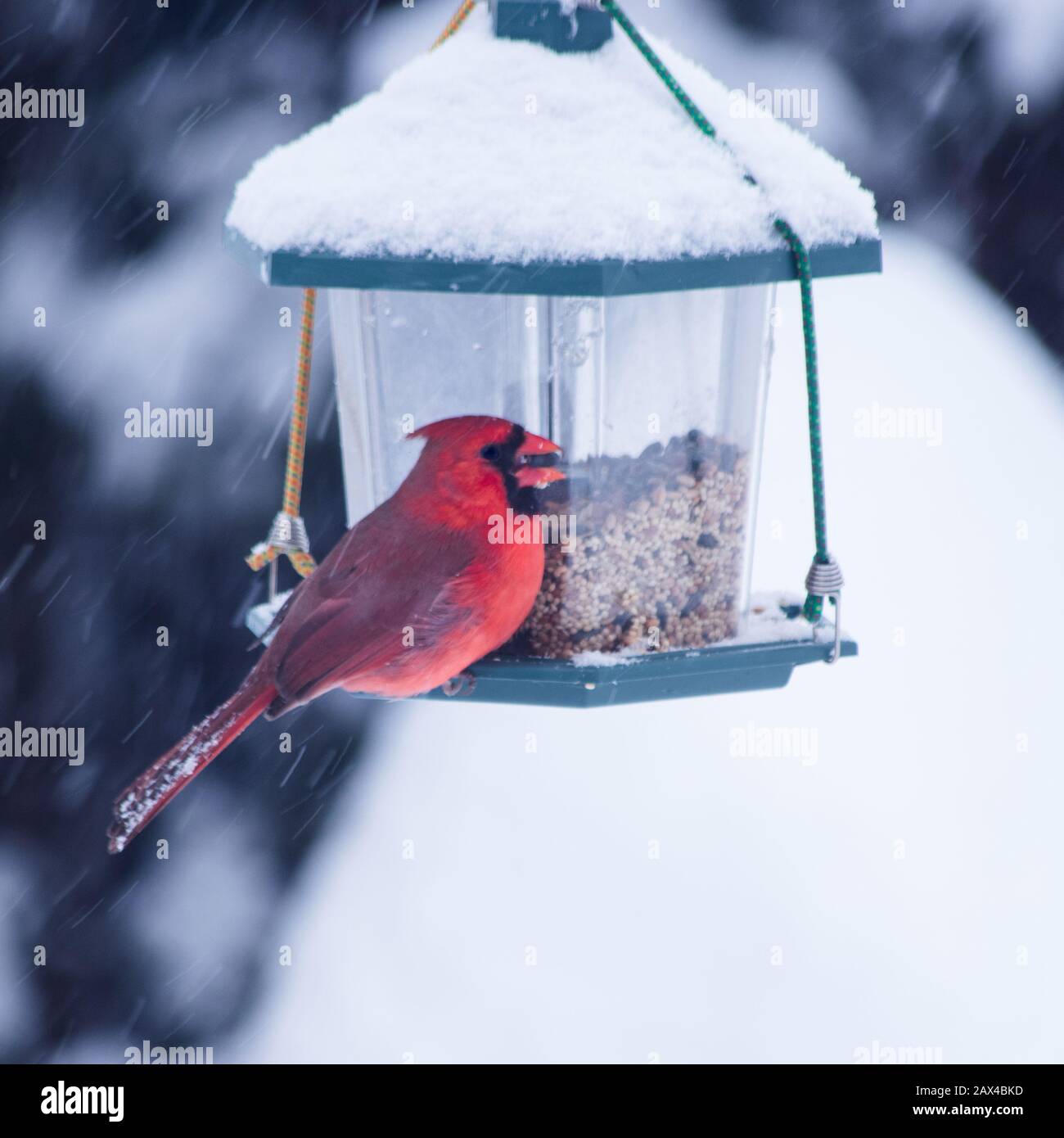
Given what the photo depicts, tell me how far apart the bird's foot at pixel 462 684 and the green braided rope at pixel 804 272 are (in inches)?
A: 20.9

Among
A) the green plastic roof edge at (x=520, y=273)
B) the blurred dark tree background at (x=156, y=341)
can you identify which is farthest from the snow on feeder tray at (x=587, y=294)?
the blurred dark tree background at (x=156, y=341)

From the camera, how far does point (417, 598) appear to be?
2332mm

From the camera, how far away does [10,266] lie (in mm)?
3283

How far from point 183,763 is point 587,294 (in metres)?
0.93

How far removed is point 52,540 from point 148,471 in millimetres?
262

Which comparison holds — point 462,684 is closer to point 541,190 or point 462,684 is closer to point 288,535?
point 288,535

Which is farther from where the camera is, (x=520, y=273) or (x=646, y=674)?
(x=646, y=674)

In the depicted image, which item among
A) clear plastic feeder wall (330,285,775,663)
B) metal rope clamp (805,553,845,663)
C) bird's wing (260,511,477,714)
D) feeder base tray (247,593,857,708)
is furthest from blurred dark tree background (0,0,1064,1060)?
metal rope clamp (805,553,845,663)

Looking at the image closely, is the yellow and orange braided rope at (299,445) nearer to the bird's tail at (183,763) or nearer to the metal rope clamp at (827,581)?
the bird's tail at (183,763)

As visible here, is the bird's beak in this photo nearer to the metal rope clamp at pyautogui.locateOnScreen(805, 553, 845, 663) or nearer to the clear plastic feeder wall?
the clear plastic feeder wall

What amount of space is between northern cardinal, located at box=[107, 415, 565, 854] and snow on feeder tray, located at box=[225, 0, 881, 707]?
0.32 ft

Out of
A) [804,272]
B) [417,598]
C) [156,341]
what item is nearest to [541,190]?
[804,272]

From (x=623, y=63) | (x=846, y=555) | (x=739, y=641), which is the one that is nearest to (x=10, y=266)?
(x=623, y=63)

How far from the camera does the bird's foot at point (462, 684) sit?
235cm
